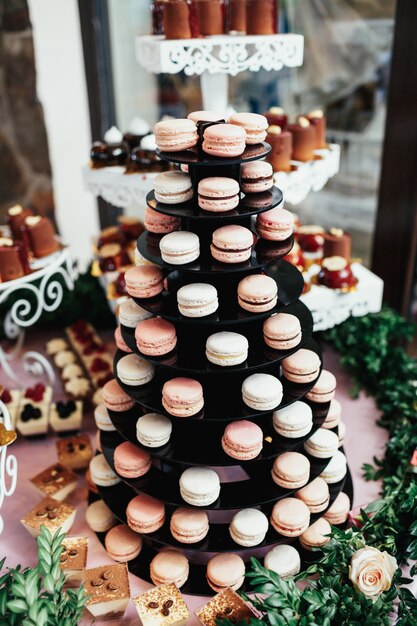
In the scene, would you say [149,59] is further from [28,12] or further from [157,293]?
[28,12]

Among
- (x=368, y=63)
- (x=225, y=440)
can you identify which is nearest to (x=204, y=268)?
(x=225, y=440)

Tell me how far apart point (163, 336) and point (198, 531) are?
50cm

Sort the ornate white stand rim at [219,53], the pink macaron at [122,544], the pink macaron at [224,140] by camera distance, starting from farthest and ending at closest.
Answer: the ornate white stand rim at [219,53], the pink macaron at [122,544], the pink macaron at [224,140]

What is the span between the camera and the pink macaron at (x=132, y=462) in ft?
5.35

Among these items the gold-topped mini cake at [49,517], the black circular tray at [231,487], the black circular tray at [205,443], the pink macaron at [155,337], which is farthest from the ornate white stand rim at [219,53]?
the gold-topped mini cake at [49,517]

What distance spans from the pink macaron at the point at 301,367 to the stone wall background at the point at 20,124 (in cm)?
229

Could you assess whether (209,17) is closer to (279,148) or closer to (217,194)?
(279,148)

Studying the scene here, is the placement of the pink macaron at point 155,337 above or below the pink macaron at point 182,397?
above

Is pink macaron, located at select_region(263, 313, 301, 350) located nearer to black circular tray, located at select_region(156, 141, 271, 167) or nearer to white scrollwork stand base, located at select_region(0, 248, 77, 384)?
black circular tray, located at select_region(156, 141, 271, 167)

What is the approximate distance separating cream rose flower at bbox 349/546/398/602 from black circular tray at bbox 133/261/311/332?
60cm

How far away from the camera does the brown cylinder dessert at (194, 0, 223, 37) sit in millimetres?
1918

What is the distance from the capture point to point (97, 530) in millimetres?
1773

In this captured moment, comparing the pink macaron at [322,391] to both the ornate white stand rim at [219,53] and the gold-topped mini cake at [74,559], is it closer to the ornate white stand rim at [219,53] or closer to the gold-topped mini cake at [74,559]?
the gold-topped mini cake at [74,559]

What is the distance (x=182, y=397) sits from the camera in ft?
4.87
